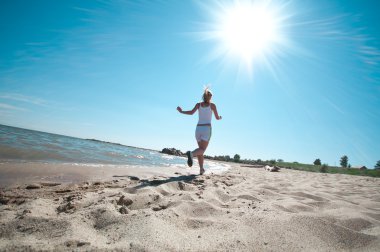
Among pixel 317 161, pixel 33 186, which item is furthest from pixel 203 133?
pixel 317 161

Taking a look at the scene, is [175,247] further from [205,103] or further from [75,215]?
[205,103]

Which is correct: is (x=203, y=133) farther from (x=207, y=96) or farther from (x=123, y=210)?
(x=123, y=210)

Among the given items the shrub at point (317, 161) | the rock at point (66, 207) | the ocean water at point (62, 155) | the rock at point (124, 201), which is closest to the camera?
the rock at point (66, 207)

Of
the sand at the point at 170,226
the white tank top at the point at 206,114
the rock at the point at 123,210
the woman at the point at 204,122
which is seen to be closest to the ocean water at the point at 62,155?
the woman at the point at 204,122

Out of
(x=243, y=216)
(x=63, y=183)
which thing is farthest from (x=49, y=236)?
(x=63, y=183)

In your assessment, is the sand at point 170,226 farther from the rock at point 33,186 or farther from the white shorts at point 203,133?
the white shorts at point 203,133

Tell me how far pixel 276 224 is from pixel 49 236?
5.36 ft

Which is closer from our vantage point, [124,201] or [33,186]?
[124,201]

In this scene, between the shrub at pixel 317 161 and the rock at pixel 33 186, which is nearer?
the rock at pixel 33 186

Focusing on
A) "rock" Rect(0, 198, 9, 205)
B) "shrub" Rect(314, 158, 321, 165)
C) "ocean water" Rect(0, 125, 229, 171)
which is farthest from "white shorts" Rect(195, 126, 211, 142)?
"shrub" Rect(314, 158, 321, 165)

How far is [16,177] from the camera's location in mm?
3033

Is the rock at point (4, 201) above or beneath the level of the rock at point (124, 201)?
beneath

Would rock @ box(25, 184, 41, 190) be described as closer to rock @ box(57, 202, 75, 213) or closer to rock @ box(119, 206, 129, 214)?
rock @ box(57, 202, 75, 213)

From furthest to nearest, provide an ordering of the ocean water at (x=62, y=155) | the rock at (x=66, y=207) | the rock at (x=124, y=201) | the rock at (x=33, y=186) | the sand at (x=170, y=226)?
the ocean water at (x=62, y=155), the rock at (x=33, y=186), the rock at (x=124, y=201), the rock at (x=66, y=207), the sand at (x=170, y=226)
